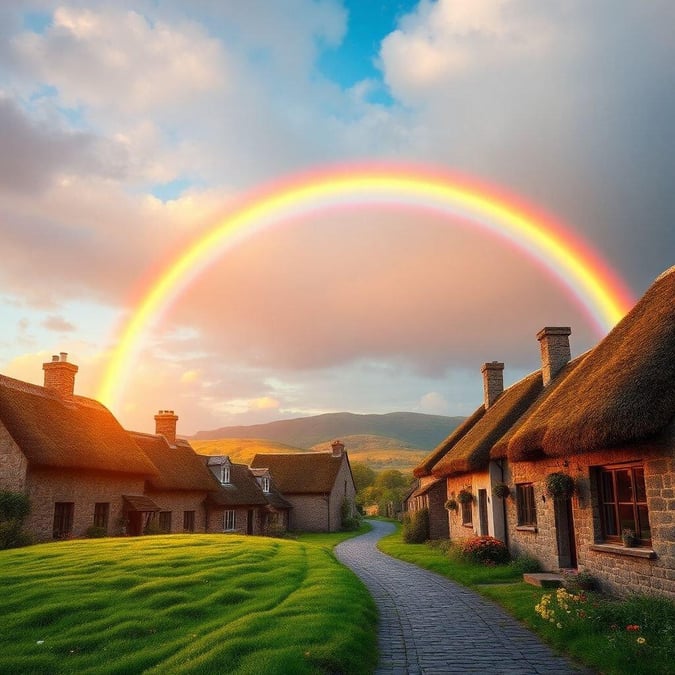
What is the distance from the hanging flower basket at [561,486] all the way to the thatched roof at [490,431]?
274 inches

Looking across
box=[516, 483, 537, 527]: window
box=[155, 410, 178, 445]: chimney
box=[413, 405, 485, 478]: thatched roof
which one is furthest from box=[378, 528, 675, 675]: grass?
box=[155, 410, 178, 445]: chimney

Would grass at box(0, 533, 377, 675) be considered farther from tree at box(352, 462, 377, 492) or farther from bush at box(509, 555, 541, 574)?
tree at box(352, 462, 377, 492)

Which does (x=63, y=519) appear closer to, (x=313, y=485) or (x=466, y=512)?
(x=466, y=512)

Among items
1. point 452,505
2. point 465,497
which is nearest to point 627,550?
point 465,497

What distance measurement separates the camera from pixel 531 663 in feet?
26.9

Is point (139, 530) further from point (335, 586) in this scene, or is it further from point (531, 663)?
point (531, 663)

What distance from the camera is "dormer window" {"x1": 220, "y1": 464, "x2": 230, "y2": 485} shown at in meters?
40.4

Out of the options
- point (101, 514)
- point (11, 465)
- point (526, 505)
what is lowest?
point (101, 514)

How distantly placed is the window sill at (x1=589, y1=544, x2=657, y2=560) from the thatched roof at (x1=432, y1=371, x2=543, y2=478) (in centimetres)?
839

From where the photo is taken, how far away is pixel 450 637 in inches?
387

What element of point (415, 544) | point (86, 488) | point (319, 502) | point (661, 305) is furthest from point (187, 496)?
point (661, 305)

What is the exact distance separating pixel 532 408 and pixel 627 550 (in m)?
9.27

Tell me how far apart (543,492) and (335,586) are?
7.07 m

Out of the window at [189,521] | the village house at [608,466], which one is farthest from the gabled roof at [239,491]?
the village house at [608,466]
